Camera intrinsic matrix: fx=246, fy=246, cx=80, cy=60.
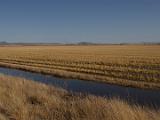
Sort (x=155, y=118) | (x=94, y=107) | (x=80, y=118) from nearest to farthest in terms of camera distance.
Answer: (x=155, y=118)
(x=80, y=118)
(x=94, y=107)

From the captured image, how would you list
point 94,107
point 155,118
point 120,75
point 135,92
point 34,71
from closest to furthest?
point 155,118 → point 94,107 → point 135,92 → point 120,75 → point 34,71

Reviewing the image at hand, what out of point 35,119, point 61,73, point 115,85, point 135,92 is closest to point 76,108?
point 35,119

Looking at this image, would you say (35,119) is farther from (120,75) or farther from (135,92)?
(120,75)

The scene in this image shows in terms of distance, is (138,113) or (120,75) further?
(120,75)

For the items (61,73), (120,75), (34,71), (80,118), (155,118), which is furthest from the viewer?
(34,71)

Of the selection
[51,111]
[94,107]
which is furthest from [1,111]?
[94,107]

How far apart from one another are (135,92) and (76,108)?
905 cm

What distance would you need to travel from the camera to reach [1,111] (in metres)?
5.82

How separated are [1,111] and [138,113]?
3169 millimetres

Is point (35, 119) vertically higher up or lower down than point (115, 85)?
higher up

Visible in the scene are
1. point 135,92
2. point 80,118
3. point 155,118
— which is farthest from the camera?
point 135,92

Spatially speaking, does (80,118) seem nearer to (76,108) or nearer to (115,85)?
(76,108)

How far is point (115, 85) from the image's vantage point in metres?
16.5

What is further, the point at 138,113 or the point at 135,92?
the point at 135,92
